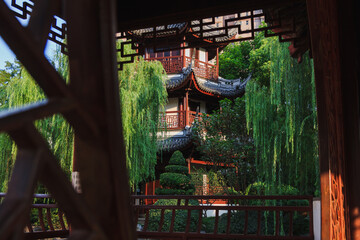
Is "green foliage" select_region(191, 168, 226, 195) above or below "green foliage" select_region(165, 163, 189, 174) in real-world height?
below

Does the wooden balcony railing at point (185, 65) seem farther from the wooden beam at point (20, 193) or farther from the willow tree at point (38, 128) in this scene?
the wooden beam at point (20, 193)

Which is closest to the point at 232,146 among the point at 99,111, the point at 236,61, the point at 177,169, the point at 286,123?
the point at 177,169

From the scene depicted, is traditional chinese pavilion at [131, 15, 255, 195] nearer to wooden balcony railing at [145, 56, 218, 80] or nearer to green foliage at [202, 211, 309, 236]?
wooden balcony railing at [145, 56, 218, 80]

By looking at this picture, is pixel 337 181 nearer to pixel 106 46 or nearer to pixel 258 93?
pixel 106 46

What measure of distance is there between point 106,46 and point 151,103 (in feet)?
21.3

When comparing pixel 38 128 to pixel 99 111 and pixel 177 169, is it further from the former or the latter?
pixel 99 111

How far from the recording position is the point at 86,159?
18.9 inches

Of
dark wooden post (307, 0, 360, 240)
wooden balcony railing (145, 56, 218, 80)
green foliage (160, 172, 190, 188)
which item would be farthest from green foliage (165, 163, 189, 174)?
dark wooden post (307, 0, 360, 240)

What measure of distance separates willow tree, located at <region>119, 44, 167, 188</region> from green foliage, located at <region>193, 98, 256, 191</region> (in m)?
1.21

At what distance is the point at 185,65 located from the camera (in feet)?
39.7

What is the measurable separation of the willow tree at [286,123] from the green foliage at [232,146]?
1.08m

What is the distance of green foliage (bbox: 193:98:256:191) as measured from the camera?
7.27 m

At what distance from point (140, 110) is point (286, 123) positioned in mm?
2550

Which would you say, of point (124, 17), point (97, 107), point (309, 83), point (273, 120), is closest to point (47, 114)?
point (97, 107)
